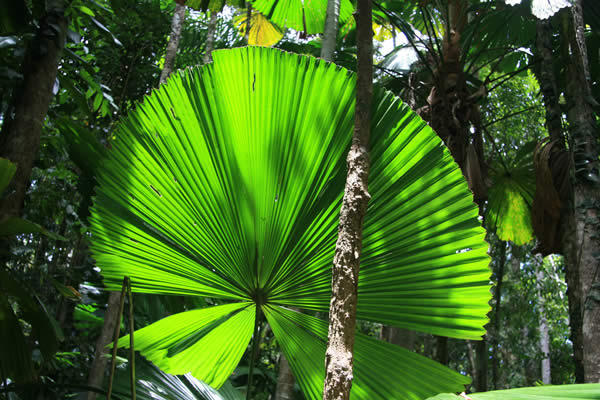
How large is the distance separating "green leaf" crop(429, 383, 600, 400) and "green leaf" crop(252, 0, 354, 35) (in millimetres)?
3715

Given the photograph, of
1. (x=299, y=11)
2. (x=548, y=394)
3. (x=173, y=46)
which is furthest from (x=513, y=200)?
(x=548, y=394)

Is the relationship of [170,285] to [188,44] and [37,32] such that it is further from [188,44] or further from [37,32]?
[188,44]

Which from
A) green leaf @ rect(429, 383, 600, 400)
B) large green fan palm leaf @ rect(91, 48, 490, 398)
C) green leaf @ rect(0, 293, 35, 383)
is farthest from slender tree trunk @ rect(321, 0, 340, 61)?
green leaf @ rect(429, 383, 600, 400)

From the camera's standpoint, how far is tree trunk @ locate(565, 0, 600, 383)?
108 inches

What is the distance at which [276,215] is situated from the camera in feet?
4.25

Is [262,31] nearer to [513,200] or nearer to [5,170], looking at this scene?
[513,200]

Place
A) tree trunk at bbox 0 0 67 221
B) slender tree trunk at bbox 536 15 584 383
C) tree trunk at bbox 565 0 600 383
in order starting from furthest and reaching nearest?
1. slender tree trunk at bbox 536 15 584 383
2. tree trunk at bbox 565 0 600 383
3. tree trunk at bbox 0 0 67 221

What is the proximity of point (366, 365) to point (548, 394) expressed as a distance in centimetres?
68

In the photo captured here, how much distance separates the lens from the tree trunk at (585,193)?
2.74 metres

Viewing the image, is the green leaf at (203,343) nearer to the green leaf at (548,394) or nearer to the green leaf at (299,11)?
the green leaf at (548,394)

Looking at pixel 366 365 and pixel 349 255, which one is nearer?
pixel 349 255

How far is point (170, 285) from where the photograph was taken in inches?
57.2

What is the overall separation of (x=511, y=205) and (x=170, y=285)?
437 centimetres

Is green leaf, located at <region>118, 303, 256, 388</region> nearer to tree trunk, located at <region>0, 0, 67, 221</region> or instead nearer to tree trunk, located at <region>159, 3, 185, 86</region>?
tree trunk, located at <region>0, 0, 67, 221</region>
